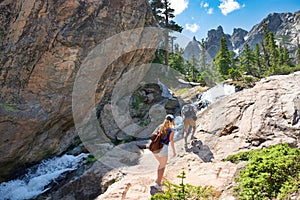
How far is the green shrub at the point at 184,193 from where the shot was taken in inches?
141

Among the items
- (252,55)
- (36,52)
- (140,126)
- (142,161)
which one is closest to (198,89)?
(140,126)

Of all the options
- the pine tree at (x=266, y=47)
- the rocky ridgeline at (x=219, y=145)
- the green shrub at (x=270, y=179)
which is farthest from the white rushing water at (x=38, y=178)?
the pine tree at (x=266, y=47)

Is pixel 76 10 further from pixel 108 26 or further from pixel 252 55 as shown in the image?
pixel 252 55

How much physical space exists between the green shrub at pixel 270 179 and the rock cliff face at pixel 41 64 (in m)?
7.94

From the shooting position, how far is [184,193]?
3.71 m

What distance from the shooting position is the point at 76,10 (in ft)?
31.6

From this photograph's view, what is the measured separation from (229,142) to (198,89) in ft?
45.7

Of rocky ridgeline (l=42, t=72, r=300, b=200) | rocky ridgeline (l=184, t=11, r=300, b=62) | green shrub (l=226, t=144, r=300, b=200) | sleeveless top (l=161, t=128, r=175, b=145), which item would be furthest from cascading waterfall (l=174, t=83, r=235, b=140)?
rocky ridgeline (l=184, t=11, r=300, b=62)

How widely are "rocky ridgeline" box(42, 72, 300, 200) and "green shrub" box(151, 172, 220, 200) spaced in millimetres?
310

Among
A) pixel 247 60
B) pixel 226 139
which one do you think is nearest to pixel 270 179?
pixel 226 139

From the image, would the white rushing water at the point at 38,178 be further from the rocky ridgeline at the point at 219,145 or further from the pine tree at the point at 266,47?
the pine tree at the point at 266,47

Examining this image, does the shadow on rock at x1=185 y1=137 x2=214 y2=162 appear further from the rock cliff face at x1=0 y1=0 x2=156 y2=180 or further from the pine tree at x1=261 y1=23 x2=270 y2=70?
the pine tree at x1=261 y1=23 x2=270 y2=70

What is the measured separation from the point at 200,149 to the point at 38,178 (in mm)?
6374

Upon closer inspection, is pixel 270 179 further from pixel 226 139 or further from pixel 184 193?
pixel 226 139
